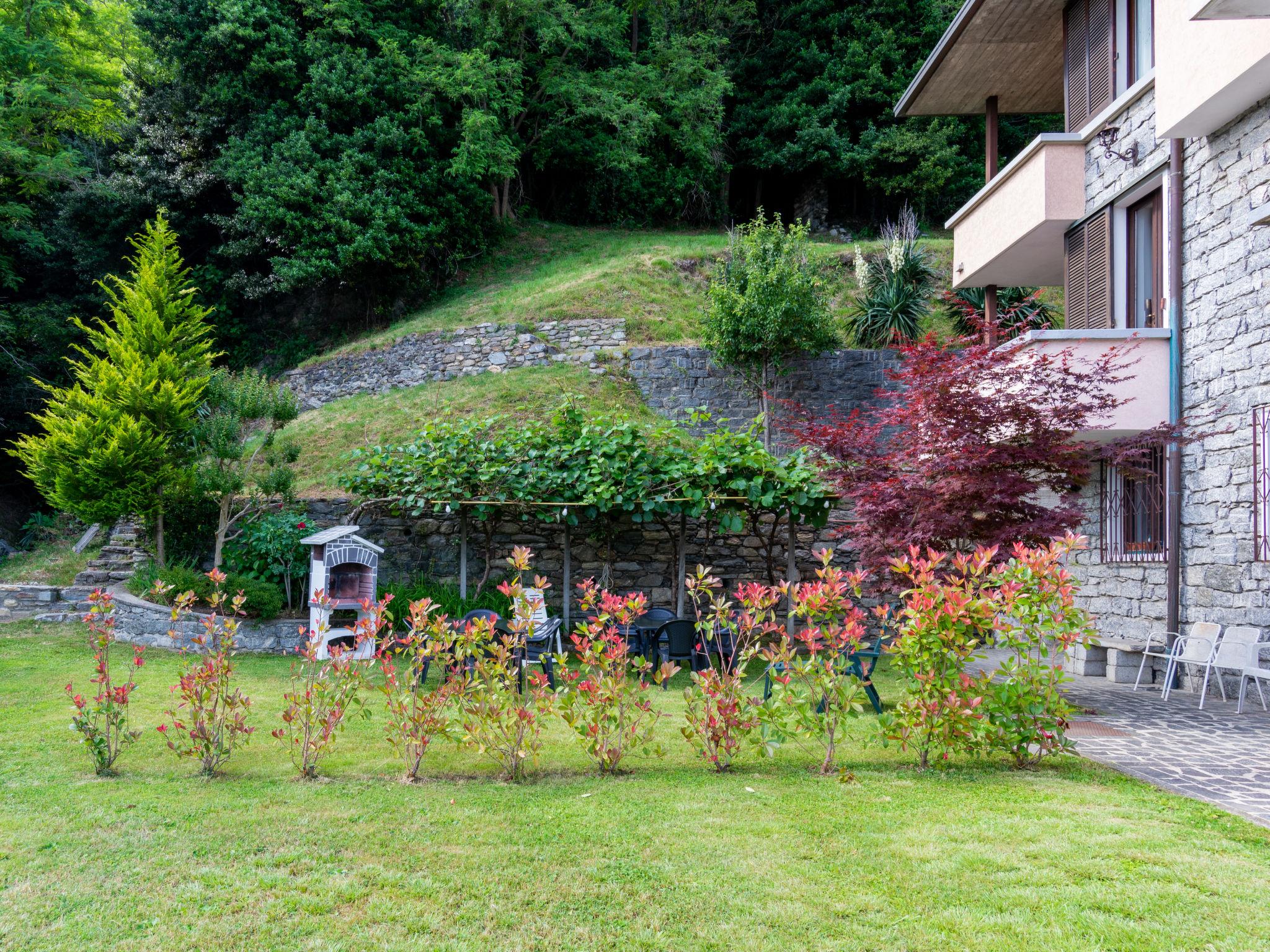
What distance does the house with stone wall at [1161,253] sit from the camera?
7.51m

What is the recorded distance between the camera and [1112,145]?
9719mm

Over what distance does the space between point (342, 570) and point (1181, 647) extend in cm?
917

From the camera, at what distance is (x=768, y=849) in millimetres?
3676

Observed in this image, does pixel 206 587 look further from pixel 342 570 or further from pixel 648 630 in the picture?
pixel 648 630

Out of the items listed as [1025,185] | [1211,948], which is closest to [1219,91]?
[1025,185]

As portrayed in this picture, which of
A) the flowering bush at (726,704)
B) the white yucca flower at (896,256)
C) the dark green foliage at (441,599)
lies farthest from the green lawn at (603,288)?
the flowering bush at (726,704)

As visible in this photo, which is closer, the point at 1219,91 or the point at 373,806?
the point at 373,806

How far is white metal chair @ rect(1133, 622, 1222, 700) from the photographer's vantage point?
7551mm

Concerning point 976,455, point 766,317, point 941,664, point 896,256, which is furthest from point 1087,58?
point 941,664

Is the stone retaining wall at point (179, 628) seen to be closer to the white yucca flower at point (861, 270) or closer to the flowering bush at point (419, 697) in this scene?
the flowering bush at point (419, 697)

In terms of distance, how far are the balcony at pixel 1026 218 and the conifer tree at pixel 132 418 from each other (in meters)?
11.0

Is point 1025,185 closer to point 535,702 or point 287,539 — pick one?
point 535,702

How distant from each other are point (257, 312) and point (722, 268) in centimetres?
1421

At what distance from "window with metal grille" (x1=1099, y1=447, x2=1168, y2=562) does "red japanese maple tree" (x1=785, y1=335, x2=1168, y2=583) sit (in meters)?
0.91
